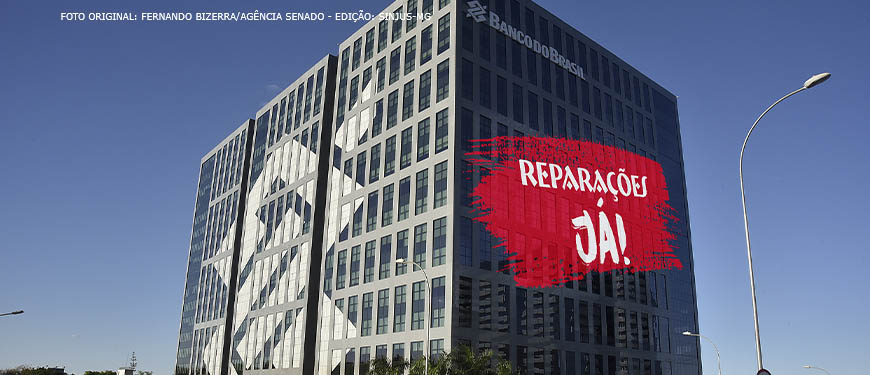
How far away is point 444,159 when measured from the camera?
6469 cm

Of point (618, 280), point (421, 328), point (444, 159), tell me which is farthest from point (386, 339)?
point (618, 280)

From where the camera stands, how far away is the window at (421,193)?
6599cm

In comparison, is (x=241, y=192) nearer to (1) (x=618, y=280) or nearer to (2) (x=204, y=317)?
(2) (x=204, y=317)

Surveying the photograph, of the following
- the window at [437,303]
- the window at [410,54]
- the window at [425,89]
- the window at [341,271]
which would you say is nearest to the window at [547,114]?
the window at [425,89]

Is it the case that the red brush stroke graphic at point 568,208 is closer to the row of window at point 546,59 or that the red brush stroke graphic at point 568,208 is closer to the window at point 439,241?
the window at point 439,241

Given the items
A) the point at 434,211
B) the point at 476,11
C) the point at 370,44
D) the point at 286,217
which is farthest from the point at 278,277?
the point at 476,11

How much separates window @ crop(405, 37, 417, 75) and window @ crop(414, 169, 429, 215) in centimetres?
1326

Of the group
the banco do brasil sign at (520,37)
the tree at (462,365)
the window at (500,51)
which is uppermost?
the banco do brasil sign at (520,37)

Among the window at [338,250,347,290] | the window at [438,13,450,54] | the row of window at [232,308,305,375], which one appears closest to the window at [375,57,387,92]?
the window at [438,13,450,54]

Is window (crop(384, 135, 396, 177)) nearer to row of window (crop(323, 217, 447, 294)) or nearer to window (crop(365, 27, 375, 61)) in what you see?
row of window (crop(323, 217, 447, 294))

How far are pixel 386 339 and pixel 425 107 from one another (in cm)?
2374

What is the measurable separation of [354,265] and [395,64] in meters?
23.2

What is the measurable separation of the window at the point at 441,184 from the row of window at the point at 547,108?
491cm

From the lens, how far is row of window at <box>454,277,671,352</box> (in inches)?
2402
